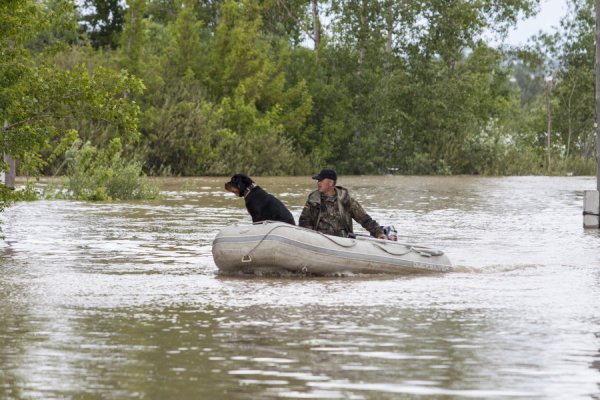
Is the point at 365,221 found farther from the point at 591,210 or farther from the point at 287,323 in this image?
the point at 591,210

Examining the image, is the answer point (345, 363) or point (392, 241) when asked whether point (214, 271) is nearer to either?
point (392, 241)

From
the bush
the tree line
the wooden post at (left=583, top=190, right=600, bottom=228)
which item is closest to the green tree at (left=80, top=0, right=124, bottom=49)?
the tree line

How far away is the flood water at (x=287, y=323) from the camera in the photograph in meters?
7.99

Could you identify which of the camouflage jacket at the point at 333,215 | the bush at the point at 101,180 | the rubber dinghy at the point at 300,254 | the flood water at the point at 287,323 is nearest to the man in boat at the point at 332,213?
the camouflage jacket at the point at 333,215

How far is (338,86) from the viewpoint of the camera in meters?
53.7

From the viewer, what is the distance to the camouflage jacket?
15.8m

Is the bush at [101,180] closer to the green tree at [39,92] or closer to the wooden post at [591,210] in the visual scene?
the wooden post at [591,210]

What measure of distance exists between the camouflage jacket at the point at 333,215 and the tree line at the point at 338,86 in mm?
26710

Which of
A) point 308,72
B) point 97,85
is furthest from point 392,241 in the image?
point 308,72

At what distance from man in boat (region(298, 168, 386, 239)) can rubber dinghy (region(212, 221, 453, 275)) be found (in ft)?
2.82

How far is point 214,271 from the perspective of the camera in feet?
49.7

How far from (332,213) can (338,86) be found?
125 ft

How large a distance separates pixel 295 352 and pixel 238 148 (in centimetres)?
3820

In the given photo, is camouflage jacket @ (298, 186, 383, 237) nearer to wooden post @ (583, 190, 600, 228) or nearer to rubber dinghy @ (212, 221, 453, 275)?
rubber dinghy @ (212, 221, 453, 275)
